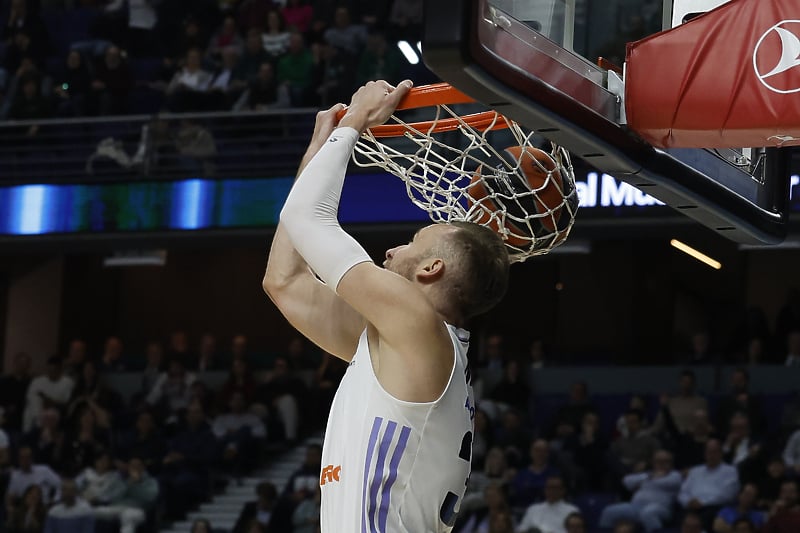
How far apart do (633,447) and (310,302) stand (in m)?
8.16

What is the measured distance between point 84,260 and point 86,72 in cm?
420

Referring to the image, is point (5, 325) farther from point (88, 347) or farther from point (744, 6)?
point (744, 6)

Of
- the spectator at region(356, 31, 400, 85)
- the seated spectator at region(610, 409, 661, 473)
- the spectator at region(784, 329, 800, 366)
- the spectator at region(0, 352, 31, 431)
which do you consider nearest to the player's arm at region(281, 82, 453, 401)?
the seated spectator at region(610, 409, 661, 473)

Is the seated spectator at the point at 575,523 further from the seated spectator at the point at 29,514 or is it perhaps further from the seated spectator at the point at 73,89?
the seated spectator at the point at 73,89

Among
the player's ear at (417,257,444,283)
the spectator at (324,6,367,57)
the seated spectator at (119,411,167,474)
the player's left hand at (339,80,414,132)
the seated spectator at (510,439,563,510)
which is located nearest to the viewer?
the player's ear at (417,257,444,283)

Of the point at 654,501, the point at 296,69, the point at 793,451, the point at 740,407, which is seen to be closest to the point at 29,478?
the point at 296,69

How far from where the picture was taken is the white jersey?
9.27ft

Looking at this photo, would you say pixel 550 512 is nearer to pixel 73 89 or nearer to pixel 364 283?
pixel 73 89

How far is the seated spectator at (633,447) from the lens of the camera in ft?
35.4

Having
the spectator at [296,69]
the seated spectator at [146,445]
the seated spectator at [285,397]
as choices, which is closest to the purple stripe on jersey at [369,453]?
the seated spectator at [146,445]

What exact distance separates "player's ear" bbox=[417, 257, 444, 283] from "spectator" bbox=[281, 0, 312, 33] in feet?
38.3

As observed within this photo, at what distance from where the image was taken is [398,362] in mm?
2797

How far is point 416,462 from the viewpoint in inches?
112

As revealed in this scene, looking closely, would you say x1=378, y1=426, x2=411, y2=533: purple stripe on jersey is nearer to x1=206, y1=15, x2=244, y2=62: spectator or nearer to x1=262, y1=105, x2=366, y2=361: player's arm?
x1=262, y1=105, x2=366, y2=361: player's arm
